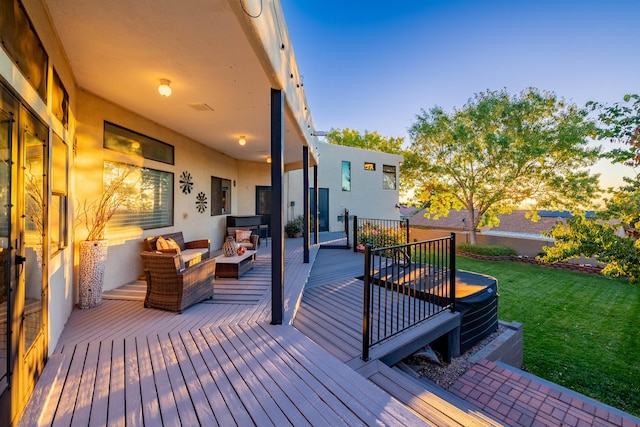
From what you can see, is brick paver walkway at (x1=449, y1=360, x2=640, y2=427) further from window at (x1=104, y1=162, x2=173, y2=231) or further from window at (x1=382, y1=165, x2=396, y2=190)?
window at (x1=382, y1=165, x2=396, y2=190)

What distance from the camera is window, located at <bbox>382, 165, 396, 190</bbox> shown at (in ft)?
48.5

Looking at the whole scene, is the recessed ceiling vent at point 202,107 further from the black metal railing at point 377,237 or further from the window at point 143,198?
the black metal railing at point 377,237

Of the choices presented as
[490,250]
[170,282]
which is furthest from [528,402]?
[490,250]

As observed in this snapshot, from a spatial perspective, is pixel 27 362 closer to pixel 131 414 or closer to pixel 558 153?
pixel 131 414

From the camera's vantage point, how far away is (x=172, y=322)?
3.08 m

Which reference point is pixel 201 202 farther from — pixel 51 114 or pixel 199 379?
pixel 199 379

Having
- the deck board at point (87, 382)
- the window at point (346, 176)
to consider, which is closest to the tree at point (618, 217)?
the deck board at point (87, 382)

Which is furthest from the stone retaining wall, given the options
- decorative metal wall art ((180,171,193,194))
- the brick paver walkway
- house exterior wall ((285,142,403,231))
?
decorative metal wall art ((180,171,193,194))

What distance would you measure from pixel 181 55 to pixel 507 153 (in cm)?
1448

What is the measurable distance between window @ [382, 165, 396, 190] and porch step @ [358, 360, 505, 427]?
12647 millimetres

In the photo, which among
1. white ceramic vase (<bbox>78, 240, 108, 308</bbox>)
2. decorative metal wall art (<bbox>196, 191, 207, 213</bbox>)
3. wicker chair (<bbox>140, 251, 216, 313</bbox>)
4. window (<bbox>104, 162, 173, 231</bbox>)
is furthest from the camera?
decorative metal wall art (<bbox>196, 191, 207, 213</bbox>)

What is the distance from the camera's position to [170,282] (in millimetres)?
3352

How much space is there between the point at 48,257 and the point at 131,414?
1.65 metres

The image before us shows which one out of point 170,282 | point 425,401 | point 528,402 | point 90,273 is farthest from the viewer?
point 90,273
